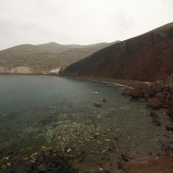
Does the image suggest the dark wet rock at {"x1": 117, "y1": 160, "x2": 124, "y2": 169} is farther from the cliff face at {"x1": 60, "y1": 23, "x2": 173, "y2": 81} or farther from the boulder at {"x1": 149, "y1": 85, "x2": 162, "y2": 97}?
the cliff face at {"x1": 60, "y1": 23, "x2": 173, "y2": 81}

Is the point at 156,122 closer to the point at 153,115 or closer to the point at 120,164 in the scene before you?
the point at 153,115

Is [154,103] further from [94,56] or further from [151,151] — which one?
[94,56]

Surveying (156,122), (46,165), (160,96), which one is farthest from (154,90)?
(46,165)

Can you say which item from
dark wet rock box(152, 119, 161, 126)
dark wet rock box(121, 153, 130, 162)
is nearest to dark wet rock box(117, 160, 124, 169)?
dark wet rock box(121, 153, 130, 162)

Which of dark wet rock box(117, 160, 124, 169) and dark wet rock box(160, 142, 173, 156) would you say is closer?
dark wet rock box(117, 160, 124, 169)

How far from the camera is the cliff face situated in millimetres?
A: 76812

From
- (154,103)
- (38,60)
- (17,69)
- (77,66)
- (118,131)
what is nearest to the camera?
(118,131)

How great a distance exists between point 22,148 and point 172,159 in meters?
20.1

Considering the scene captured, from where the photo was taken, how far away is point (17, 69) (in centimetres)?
13300

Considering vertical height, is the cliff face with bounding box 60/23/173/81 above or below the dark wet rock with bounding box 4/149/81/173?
above

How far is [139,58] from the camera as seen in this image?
8638cm

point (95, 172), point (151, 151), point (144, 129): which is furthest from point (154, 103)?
point (95, 172)

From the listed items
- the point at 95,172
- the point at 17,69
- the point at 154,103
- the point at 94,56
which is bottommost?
the point at 95,172

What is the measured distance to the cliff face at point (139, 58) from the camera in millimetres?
76812
